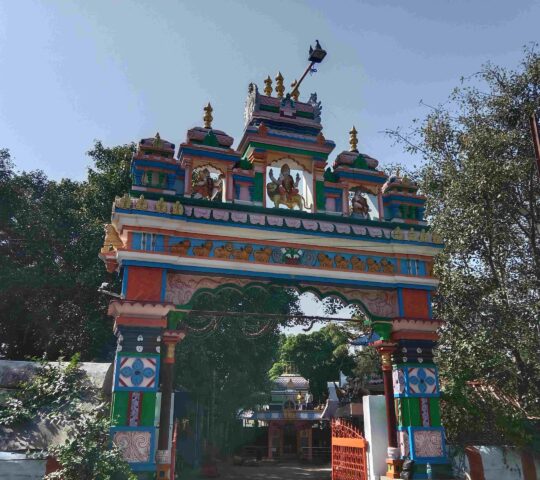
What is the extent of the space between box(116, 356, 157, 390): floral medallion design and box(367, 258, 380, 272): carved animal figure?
13.9ft

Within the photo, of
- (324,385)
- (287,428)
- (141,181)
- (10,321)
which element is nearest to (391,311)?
(141,181)

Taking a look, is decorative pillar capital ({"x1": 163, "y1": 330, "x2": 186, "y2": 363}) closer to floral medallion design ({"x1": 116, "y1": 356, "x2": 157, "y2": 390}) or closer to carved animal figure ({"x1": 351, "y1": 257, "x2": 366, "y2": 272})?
floral medallion design ({"x1": 116, "y1": 356, "x2": 157, "y2": 390})

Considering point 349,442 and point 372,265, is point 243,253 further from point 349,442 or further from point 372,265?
point 349,442

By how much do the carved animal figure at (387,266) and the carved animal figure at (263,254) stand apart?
220 centimetres

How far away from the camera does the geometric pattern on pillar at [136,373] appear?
7664 mm

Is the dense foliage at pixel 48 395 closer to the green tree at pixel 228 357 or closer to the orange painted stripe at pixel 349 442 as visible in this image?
the orange painted stripe at pixel 349 442

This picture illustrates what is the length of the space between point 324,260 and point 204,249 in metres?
2.22

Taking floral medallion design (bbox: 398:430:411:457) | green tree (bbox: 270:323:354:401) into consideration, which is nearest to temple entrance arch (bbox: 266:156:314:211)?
Result: floral medallion design (bbox: 398:430:411:457)

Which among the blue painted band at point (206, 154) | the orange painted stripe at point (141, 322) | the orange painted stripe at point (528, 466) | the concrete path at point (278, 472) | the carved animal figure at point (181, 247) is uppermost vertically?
the blue painted band at point (206, 154)

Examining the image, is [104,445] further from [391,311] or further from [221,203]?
[391,311]

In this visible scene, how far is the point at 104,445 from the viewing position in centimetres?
708

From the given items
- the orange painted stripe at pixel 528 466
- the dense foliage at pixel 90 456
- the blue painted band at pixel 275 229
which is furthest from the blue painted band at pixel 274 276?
the orange painted stripe at pixel 528 466

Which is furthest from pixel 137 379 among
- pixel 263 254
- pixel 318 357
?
pixel 318 357

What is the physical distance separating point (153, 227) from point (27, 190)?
42.3ft
